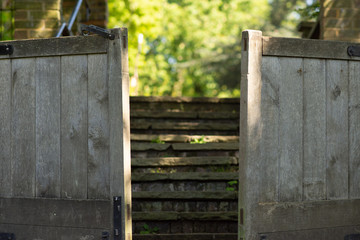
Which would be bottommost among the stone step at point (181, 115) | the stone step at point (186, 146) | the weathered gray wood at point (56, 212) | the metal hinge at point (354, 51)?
the weathered gray wood at point (56, 212)

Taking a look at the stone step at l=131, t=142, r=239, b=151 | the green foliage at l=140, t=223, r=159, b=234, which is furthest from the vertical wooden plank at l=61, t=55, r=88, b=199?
the stone step at l=131, t=142, r=239, b=151

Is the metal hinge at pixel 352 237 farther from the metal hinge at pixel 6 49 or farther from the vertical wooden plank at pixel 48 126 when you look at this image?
the metal hinge at pixel 6 49

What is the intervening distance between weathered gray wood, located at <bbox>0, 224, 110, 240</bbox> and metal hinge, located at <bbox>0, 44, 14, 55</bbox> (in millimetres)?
1182

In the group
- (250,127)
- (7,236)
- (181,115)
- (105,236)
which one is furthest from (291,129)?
(181,115)

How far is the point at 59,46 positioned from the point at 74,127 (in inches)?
21.5

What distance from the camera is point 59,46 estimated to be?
2.83m

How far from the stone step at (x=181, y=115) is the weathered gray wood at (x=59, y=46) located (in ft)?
7.88

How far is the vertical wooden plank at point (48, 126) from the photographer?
9.31 ft

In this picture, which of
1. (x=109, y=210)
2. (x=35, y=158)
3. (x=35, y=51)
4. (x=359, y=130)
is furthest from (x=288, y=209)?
(x=35, y=51)

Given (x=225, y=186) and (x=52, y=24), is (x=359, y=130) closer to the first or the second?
(x=225, y=186)

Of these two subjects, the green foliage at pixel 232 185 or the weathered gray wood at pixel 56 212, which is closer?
the weathered gray wood at pixel 56 212

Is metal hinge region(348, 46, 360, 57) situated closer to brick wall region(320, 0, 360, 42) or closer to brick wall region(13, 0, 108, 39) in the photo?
→ brick wall region(320, 0, 360, 42)

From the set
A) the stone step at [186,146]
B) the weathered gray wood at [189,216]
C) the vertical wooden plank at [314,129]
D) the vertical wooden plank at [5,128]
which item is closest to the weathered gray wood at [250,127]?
the vertical wooden plank at [314,129]

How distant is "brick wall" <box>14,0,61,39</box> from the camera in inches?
172
